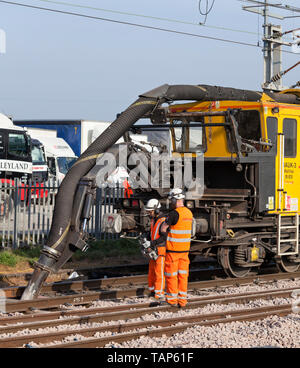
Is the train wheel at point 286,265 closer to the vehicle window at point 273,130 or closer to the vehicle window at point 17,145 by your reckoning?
→ the vehicle window at point 273,130

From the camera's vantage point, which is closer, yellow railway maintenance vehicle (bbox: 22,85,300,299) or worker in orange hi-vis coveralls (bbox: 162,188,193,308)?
worker in orange hi-vis coveralls (bbox: 162,188,193,308)

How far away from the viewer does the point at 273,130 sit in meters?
13.1

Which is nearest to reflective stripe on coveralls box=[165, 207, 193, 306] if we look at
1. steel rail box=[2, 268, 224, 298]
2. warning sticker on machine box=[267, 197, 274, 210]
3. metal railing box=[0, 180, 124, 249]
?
steel rail box=[2, 268, 224, 298]

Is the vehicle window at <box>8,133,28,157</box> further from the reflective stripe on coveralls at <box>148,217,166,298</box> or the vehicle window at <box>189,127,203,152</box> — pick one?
the reflective stripe on coveralls at <box>148,217,166,298</box>

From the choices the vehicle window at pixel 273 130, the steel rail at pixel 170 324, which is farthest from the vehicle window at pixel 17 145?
the steel rail at pixel 170 324

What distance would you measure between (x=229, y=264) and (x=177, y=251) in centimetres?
332

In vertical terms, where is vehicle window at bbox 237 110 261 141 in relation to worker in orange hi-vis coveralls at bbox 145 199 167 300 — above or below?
above

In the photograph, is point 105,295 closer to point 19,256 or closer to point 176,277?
point 176,277

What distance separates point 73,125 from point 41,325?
87.5ft

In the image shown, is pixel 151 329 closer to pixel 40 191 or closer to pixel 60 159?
pixel 40 191

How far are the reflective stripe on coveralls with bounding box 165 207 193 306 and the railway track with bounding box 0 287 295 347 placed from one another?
0.26 m

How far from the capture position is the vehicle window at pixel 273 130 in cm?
1300

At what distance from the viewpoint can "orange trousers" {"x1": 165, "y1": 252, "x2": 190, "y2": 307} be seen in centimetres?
1016
